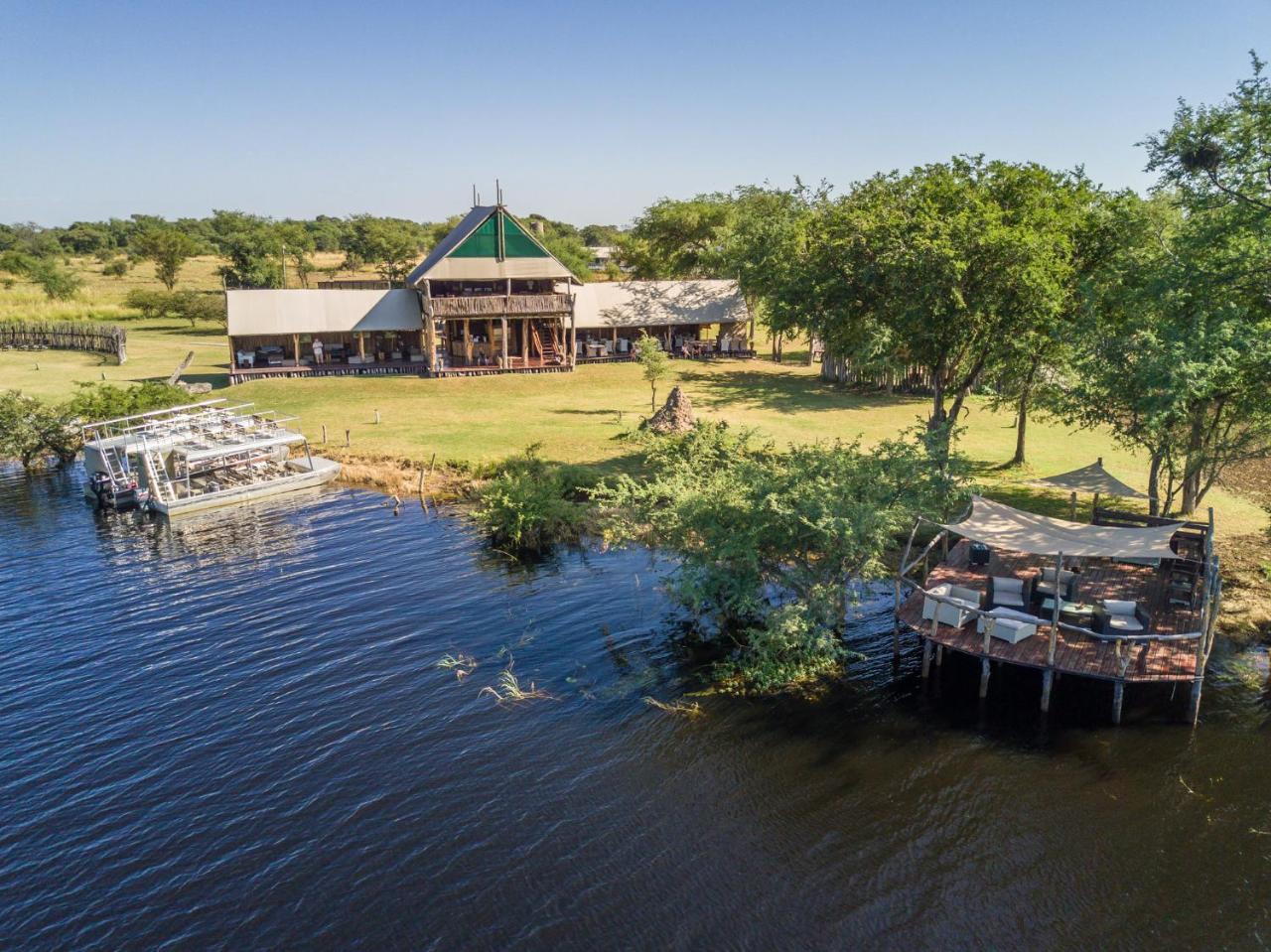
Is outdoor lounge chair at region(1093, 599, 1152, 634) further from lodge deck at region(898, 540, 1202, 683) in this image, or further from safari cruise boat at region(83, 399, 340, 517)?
safari cruise boat at region(83, 399, 340, 517)

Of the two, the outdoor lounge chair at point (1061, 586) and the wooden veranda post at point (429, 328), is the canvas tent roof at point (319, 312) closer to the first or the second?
the wooden veranda post at point (429, 328)

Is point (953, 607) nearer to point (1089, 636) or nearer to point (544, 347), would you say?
point (1089, 636)

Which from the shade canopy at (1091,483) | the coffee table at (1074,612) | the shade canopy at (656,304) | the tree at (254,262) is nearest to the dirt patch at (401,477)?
the shade canopy at (1091,483)

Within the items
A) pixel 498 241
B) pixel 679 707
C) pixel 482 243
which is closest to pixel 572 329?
pixel 498 241

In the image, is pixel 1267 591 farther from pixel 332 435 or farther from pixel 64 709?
pixel 332 435

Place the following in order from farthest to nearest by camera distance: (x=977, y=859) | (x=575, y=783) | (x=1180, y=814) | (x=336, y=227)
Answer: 1. (x=336, y=227)
2. (x=575, y=783)
3. (x=1180, y=814)
4. (x=977, y=859)

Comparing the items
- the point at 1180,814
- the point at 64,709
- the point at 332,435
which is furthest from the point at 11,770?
the point at 332,435
